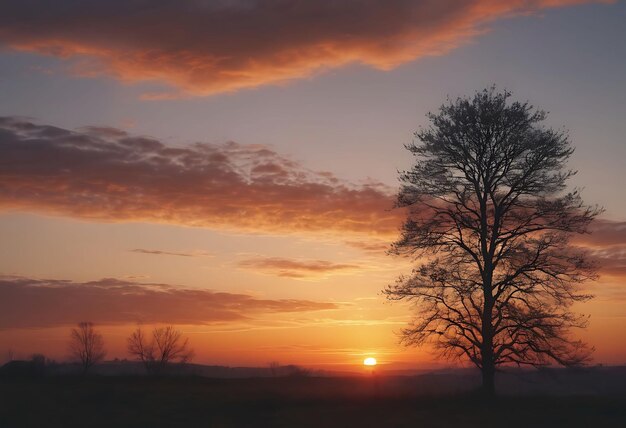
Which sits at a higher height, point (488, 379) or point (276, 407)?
point (488, 379)

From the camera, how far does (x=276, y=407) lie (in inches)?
1096

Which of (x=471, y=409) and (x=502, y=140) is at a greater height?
(x=502, y=140)

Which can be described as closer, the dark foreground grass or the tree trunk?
the dark foreground grass

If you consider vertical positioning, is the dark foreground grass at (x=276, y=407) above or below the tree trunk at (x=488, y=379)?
below

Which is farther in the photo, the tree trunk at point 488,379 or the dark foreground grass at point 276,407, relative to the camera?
the tree trunk at point 488,379

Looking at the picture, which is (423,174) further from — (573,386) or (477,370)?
(573,386)

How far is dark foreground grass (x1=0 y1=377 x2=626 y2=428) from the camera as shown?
24938 millimetres

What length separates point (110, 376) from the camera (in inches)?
1462

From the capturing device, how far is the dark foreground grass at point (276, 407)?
24.9 meters

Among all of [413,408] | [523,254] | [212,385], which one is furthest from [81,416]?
[523,254]

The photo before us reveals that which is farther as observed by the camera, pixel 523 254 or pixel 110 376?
pixel 110 376

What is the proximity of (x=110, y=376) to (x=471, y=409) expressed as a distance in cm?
2079

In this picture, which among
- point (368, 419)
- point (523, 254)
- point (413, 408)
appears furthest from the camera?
point (523, 254)

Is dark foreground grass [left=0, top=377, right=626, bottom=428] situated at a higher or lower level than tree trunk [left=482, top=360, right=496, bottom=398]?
lower
